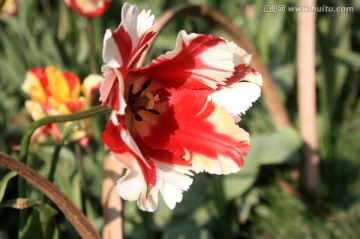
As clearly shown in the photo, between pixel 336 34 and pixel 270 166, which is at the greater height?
pixel 336 34

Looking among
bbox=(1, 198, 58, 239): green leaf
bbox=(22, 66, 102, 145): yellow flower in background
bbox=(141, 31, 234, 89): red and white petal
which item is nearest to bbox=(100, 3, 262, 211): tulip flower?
bbox=(141, 31, 234, 89): red and white petal

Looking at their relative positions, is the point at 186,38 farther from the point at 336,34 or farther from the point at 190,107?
the point at 336,34

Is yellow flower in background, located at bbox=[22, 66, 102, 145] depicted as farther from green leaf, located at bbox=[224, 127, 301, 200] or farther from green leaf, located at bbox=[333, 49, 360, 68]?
green leaf, located at bbox=[333, 49, 360, 68]

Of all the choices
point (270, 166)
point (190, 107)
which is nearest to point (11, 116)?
point (270, 166)

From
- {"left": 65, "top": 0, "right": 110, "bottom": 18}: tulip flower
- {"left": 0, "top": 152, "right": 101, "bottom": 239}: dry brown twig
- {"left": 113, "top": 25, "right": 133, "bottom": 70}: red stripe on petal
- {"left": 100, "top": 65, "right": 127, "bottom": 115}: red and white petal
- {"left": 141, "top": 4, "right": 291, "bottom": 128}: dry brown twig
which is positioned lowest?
{"left": 141, "top": 4, "right": 291, "bottom": 128}: dry brown twig

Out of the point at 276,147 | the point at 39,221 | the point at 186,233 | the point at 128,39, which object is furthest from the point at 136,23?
the point at 276,147

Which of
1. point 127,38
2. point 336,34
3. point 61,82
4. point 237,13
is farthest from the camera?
point 237,13

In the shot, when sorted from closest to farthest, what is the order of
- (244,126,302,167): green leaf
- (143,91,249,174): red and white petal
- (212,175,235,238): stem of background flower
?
(143,91,249,174): red and white petal < (212,175,235,238): stem of background flower < (244,126,302,167): green leaf
